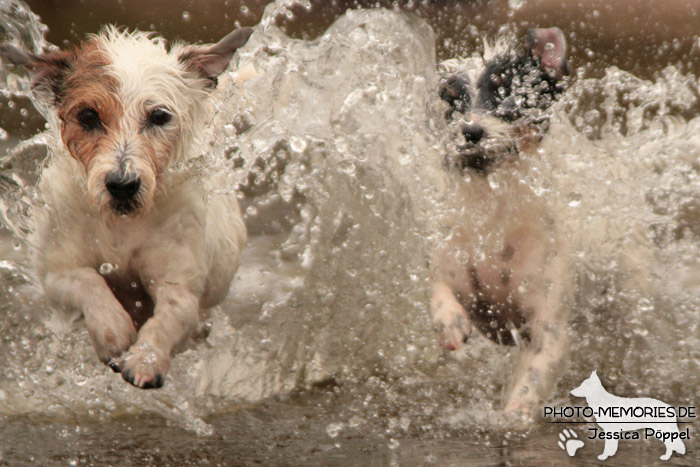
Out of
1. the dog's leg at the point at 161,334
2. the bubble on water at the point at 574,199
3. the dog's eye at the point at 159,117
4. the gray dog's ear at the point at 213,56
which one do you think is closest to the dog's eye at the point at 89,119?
the dog's eye at the point at 159,117

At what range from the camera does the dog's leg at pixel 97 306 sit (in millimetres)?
2938

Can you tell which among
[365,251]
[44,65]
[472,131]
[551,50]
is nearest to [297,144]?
[365,251]

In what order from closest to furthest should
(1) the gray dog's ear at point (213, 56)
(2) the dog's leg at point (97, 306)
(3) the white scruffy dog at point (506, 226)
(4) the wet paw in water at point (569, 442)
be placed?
1. (2) the dog's leg at point (97, 306)
2. (4) the wet paw in water at point (569, 442)
3. (1) the gray dog's ear at point (213, 56)
4. (3) the white scruffy dog at point (506, 226)

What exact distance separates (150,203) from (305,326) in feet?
4.65

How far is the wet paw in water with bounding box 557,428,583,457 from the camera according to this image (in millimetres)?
3084

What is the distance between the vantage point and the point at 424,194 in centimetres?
412

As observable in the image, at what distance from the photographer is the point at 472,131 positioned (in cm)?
358

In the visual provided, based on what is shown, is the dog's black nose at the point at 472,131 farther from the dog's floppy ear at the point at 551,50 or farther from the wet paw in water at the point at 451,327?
the wet paw in water at the point at 451,327

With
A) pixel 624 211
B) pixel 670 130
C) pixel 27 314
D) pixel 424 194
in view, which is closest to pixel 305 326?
pixel 424 194

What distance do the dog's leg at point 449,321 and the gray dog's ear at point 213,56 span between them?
1.31m

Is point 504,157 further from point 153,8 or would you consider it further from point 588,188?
point 153,8

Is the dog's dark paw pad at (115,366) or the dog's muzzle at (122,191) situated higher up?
the dog's muzzle at (122,191)

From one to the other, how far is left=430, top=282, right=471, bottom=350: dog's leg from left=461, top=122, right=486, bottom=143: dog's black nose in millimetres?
675

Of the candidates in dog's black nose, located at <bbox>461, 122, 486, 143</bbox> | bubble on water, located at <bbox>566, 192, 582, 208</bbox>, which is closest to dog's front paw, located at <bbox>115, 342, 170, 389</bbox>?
dog's black nose, located at <bbox>461, 122, 486, 143</bbox>
